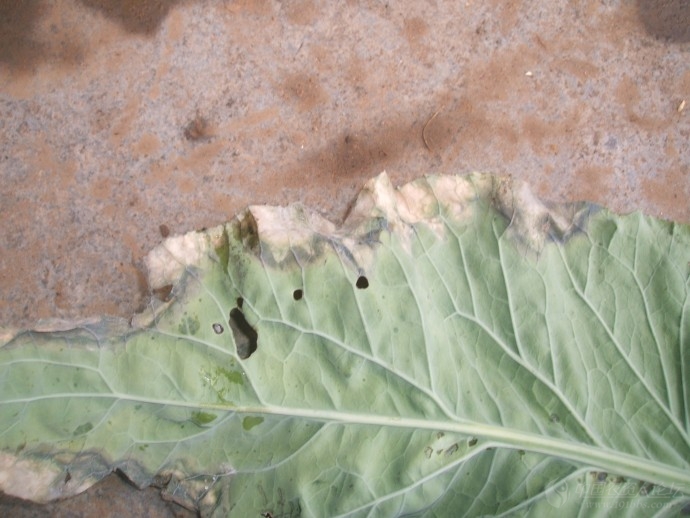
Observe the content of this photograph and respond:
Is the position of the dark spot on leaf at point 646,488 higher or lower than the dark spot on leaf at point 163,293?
lower

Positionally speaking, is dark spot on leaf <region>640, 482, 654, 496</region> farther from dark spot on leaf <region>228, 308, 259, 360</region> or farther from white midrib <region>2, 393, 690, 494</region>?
dark spot on leaf <region>228, 308, 259, 360</region>

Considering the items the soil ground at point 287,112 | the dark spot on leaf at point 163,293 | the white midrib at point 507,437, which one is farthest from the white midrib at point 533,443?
the soil ground at point 287,112

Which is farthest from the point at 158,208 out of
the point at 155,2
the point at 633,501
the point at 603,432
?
the point at 633,501

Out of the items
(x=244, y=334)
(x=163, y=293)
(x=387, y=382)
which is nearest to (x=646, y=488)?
(x=387, y=382)

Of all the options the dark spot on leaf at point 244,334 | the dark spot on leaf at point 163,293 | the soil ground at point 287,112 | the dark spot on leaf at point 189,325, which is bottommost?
the dark spot on leaf at point 244,334

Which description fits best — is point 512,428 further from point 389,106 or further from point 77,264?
point 77,264

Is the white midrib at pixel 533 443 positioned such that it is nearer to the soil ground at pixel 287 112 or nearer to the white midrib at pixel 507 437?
the white midrib at pixel 507 437

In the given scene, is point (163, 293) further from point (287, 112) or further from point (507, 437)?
point (507, 437)
